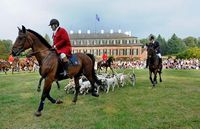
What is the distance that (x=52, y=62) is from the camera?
488 inches

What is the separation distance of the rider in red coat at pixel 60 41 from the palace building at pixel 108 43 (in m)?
131

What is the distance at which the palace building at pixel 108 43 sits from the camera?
474 feet

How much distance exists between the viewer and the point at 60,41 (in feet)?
43.6

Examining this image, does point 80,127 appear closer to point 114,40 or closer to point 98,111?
point 98,111

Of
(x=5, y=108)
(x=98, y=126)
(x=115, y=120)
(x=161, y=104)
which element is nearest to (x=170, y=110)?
(x=161, y=104)

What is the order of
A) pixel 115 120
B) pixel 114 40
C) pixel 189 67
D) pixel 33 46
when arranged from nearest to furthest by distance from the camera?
pixel 115 120 < pixel 33 46 < pixel 189 67 < pixel 114 40

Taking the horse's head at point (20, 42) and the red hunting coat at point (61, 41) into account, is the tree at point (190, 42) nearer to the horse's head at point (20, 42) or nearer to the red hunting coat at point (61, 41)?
the red hunting coat at point (61, 41)

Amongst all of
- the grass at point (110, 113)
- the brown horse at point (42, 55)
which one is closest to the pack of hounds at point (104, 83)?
the grass at point (110, 113)

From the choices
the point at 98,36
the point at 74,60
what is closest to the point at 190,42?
the point at 98,36

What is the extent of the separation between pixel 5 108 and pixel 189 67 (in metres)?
50.9

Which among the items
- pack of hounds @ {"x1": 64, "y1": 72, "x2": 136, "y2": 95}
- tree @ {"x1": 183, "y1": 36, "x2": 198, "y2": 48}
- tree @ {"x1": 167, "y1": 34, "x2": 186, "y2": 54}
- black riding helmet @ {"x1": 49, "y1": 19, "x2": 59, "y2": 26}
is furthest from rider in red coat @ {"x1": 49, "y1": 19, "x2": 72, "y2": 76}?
tree @ {"x1": 183, "y1": 36, "x2": 198, "y2": 48}

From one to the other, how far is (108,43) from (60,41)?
133 meters

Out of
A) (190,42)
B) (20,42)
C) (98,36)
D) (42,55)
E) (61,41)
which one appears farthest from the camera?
(190,42)

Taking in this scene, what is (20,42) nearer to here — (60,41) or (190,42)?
(60,41)
